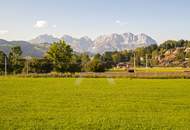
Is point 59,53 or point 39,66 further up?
point 59,53

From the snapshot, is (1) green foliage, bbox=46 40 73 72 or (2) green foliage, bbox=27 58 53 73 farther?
(1) green foliage, bbox=46 40 73 72

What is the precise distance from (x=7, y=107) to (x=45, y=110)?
6.34 feet

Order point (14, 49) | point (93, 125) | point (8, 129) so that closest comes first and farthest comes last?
1. point (8, 129)
2. point (93, 125)
3. point (14, 49)

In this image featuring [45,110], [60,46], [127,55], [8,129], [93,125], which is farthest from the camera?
[127,55]

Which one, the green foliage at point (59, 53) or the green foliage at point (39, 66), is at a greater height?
the green foliage at point (59, 53)

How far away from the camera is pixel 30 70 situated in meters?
71.3

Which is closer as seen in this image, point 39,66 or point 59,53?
point 39,66

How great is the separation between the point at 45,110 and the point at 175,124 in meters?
5.63

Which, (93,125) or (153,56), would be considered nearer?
(93,125)

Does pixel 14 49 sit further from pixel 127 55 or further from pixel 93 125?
pixel 93 125

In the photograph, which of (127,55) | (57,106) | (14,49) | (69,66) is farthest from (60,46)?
(127,55)

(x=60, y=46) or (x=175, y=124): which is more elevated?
(x=60, y=46)

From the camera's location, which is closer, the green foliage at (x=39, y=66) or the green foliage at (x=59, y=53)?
the green foliage at (x=39, y=66)

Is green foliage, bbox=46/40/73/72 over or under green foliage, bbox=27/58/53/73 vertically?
over
